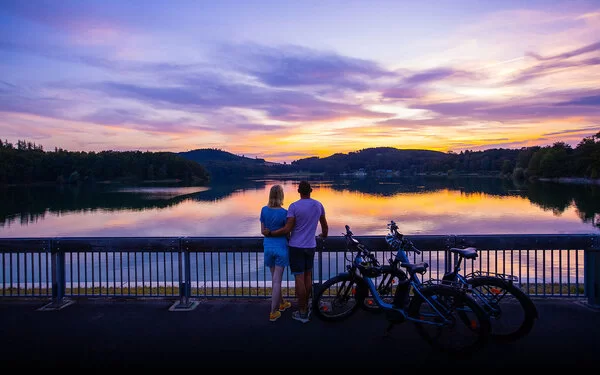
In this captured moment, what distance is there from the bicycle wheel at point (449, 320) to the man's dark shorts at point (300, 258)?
1.54 meters

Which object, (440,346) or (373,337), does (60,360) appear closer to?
(373,337)

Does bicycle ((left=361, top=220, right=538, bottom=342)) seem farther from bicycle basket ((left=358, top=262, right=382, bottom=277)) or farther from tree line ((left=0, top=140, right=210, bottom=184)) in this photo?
tree line ((left=0, top=140, right=210, bottom=184))

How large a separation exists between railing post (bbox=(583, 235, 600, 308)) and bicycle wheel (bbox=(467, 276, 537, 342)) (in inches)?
52.0

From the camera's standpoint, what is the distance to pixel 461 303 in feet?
17.4

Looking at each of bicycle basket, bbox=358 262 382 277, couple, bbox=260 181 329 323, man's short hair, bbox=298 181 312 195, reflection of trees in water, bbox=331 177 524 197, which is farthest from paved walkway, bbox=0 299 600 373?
Result: reflection of trees in water, bbox=331 177 524 197

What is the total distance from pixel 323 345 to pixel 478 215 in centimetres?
4995

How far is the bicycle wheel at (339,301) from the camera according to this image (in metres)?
6.20

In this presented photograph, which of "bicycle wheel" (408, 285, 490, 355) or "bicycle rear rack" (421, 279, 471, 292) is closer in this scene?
"bicycle wheel" (408, 285, 490, 355)

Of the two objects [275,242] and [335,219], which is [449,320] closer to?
[275,242]

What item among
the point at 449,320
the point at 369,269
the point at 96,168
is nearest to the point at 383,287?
the point at 369,269

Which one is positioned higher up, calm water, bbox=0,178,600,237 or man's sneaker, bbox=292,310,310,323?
man's sneaker, bbox=292,310,310,323

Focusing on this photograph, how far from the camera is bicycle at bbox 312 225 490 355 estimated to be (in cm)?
515

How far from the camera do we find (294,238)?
6.18 meters

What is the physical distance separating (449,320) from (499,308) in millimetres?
913
